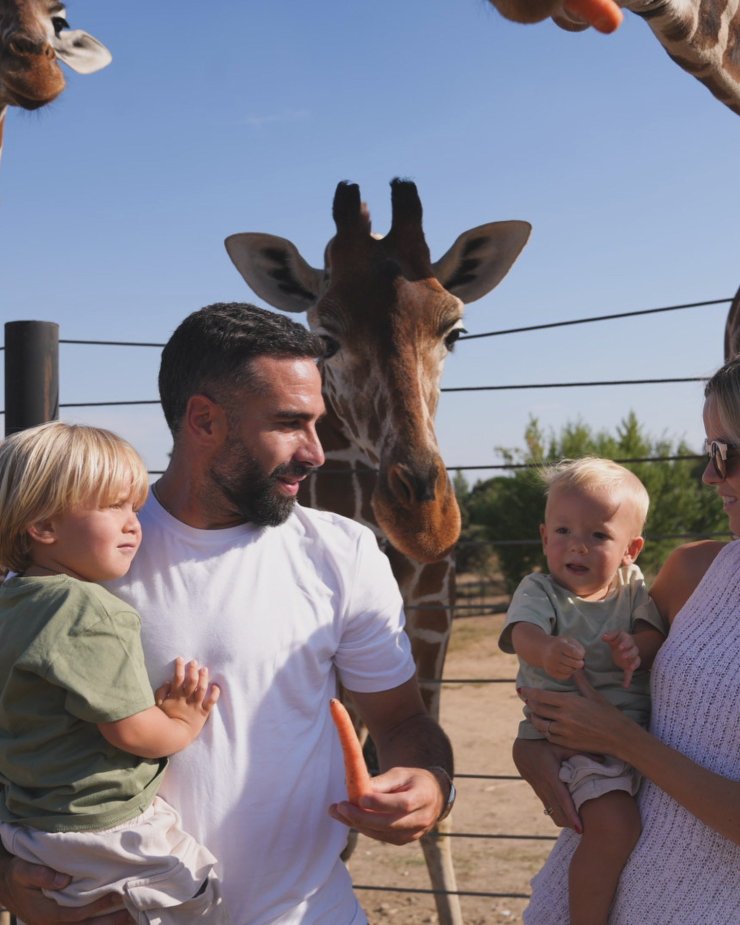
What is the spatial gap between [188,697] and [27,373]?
1.53 metres

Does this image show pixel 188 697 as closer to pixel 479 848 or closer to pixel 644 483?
pixel 479 848

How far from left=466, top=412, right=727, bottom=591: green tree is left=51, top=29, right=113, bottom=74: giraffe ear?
10041 mm

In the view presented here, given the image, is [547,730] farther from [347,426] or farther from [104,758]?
[347,426]

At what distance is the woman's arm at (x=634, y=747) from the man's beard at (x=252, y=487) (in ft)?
2.13

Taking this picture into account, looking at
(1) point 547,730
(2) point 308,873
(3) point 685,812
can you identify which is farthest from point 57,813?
(3) point 685,812

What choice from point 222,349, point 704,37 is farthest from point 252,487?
point 704,37

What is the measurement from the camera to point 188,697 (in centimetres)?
174

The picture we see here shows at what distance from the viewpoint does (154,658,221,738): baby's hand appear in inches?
68.2

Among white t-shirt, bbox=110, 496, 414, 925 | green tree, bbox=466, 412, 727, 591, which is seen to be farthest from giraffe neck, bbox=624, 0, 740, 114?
green tree, bbox=466, 412, 727, 591

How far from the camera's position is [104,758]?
1696 mm

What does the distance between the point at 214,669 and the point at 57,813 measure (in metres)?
0.37

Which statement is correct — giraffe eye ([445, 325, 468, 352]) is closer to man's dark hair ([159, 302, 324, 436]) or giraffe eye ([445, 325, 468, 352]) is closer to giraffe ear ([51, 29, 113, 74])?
man's dark hair ([159, 302, 324, 436])

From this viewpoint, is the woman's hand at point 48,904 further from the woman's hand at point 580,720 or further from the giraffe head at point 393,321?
the giraffe head at point 393,321

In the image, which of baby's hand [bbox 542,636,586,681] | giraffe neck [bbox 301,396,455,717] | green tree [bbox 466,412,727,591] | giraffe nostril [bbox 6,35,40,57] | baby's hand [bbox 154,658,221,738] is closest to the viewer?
baby's hand [bbox 154,658,221,738]
